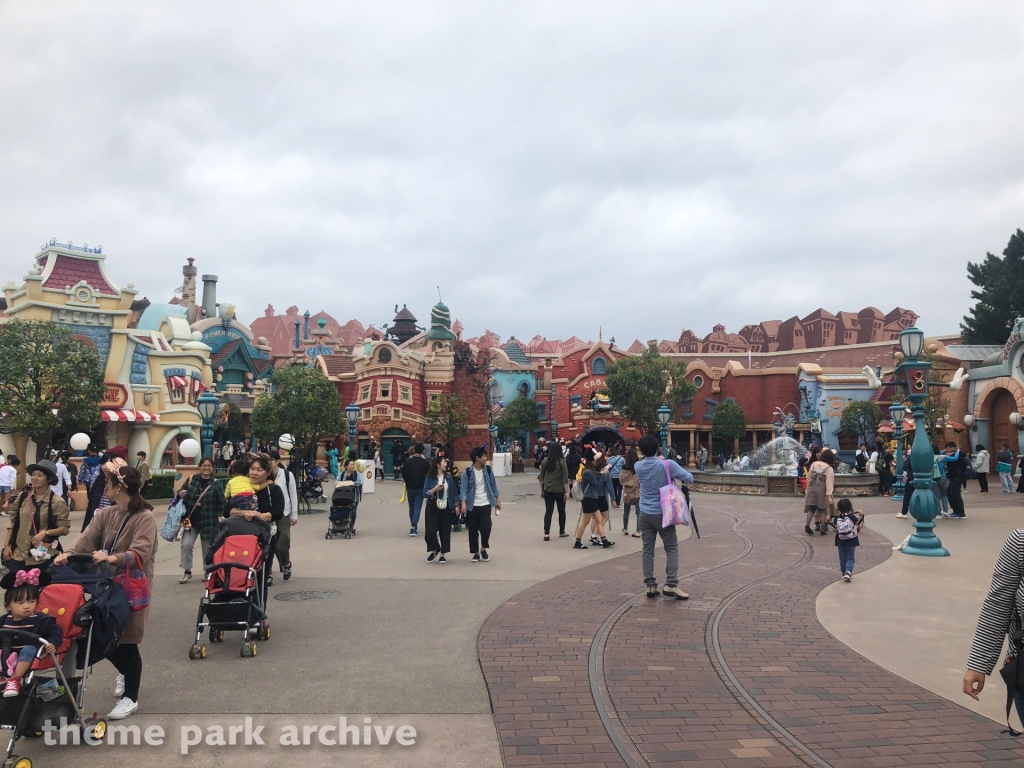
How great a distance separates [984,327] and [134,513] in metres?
50.1

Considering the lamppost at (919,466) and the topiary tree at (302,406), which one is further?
the topiary tree at (302,406)

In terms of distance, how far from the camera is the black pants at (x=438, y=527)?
1032 cm

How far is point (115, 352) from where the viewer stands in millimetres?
25734

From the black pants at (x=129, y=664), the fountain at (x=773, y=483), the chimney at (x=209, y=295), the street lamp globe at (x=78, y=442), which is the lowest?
the fountain at (x=773, y=483)

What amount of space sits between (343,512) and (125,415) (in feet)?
53.6

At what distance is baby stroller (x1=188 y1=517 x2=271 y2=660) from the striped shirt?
5.04 metres

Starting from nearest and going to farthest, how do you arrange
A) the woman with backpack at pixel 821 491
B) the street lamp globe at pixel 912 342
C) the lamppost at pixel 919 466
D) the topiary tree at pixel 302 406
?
the lamppost at pixel 919 466 → the street lamp globe at pixel 912 342 → the woman with backpack at pixel 821 491 → the topiary tree at pixel 302 406

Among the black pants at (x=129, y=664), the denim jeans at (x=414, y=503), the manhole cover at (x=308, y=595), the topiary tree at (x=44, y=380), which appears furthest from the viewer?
the topiary tree at (x=44, y=380)

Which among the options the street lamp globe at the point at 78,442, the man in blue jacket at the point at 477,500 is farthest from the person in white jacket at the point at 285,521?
the street lamp globe at the point at 78,442

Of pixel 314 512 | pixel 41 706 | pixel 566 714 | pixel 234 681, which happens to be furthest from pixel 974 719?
pixel 314 512

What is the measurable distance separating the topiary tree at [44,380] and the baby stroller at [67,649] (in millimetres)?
18896

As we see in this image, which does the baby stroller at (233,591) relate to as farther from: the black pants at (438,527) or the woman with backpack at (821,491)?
the woman with backpack at (821,491)

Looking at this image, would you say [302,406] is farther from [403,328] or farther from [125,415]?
[403,328]

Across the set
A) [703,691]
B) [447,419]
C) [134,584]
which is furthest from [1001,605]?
A: [447,419]
